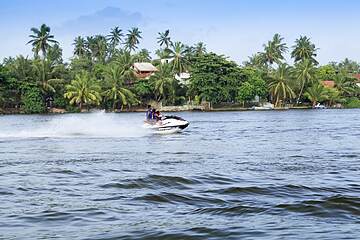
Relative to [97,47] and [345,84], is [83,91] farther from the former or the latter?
[345,84]

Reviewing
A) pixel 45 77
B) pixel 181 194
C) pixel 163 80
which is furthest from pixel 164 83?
pixel 181 194

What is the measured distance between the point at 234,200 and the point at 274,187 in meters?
1.79

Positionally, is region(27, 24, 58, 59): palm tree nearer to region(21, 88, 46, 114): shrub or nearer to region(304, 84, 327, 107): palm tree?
region(21, 88, 46, 114): shrub

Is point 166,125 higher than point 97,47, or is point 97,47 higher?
point 97,47

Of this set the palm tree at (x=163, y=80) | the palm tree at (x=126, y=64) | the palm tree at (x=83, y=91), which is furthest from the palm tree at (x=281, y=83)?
the palm tree at (x=83, y=91)

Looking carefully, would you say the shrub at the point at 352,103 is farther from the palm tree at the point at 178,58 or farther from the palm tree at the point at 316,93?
the palm tree at the point at 178,58

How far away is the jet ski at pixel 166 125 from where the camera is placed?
33.1m

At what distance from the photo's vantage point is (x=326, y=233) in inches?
321

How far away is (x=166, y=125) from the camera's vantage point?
3344 centimetres

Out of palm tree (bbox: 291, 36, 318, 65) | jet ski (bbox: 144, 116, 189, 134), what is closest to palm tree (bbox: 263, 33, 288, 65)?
palm tree (bbox: 291, 36, 318, 65)

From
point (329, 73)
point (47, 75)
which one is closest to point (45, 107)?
point (47, 75)

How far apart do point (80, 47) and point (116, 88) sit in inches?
1167

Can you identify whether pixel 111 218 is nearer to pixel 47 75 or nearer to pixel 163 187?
pixel 163 187

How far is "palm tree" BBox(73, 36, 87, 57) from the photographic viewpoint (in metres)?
110
